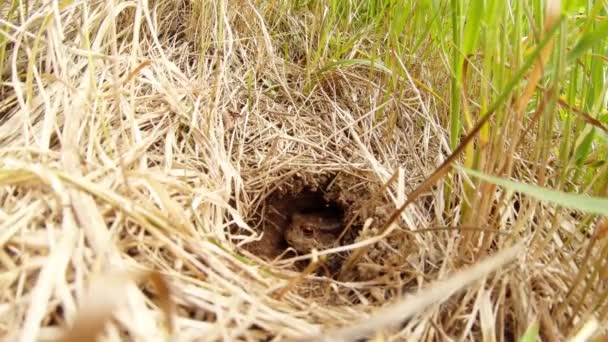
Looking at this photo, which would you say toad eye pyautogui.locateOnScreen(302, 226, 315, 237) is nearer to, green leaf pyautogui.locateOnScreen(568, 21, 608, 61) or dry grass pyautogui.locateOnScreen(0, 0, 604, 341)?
dry grass pyautogui.locateOnScreen(0, 0, 604, 341)

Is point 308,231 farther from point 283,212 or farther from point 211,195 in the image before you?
point 211,195

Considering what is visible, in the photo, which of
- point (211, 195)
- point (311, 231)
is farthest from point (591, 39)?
point (311, 231)

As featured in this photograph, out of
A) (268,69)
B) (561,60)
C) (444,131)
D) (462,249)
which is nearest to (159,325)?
(462,249)

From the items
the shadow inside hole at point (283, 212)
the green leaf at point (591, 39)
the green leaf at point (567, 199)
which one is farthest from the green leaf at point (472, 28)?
the shadow inside hole at point (283, 212)

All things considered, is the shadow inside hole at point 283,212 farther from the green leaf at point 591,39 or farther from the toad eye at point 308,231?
the green leaf at point 591,39

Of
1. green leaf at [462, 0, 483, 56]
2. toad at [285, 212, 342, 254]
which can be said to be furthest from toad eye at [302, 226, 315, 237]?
green leaf at [462, 0, 483, 56]
